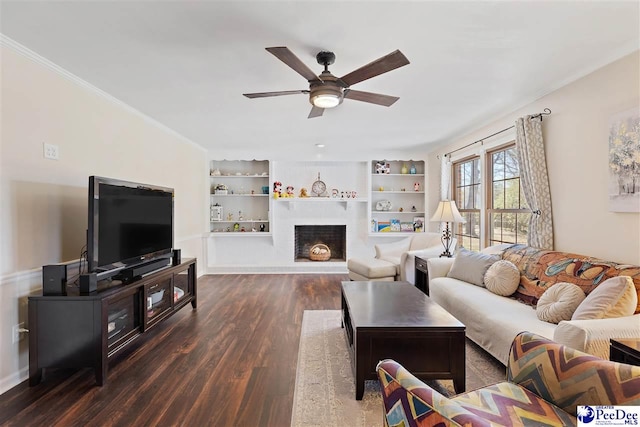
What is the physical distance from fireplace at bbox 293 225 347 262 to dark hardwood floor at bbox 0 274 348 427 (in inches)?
112

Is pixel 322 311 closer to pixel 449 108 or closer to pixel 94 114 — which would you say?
pixel 449 108

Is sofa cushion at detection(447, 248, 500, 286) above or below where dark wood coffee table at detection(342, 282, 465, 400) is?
above

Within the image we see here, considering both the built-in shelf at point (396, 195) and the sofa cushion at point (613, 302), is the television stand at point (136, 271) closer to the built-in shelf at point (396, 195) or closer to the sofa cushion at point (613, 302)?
the sofa cushion at point (613, 302)

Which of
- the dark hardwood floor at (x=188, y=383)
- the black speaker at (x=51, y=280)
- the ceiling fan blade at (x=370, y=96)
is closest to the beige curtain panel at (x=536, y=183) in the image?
the ceiling fan blade at (x=370, y=96)

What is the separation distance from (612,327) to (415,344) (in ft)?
3.41

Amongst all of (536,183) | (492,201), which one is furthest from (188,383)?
(492,201)

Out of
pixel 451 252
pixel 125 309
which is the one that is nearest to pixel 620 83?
pixel 451 252

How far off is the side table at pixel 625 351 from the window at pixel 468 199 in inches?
123

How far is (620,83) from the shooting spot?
234 centimetres

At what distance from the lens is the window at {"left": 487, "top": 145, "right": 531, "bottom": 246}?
3658 mm

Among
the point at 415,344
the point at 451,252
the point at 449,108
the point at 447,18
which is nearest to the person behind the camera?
the point at 447,18

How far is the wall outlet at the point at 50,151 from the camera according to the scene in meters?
2.45

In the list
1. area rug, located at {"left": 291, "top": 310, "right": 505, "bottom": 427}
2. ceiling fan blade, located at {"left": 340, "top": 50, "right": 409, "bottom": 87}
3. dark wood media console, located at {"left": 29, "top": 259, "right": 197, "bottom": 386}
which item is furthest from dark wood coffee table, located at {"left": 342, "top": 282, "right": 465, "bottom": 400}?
dark wood media console, located at {"left": 29, "top": 259, "right": 197, "bottom": 386}
